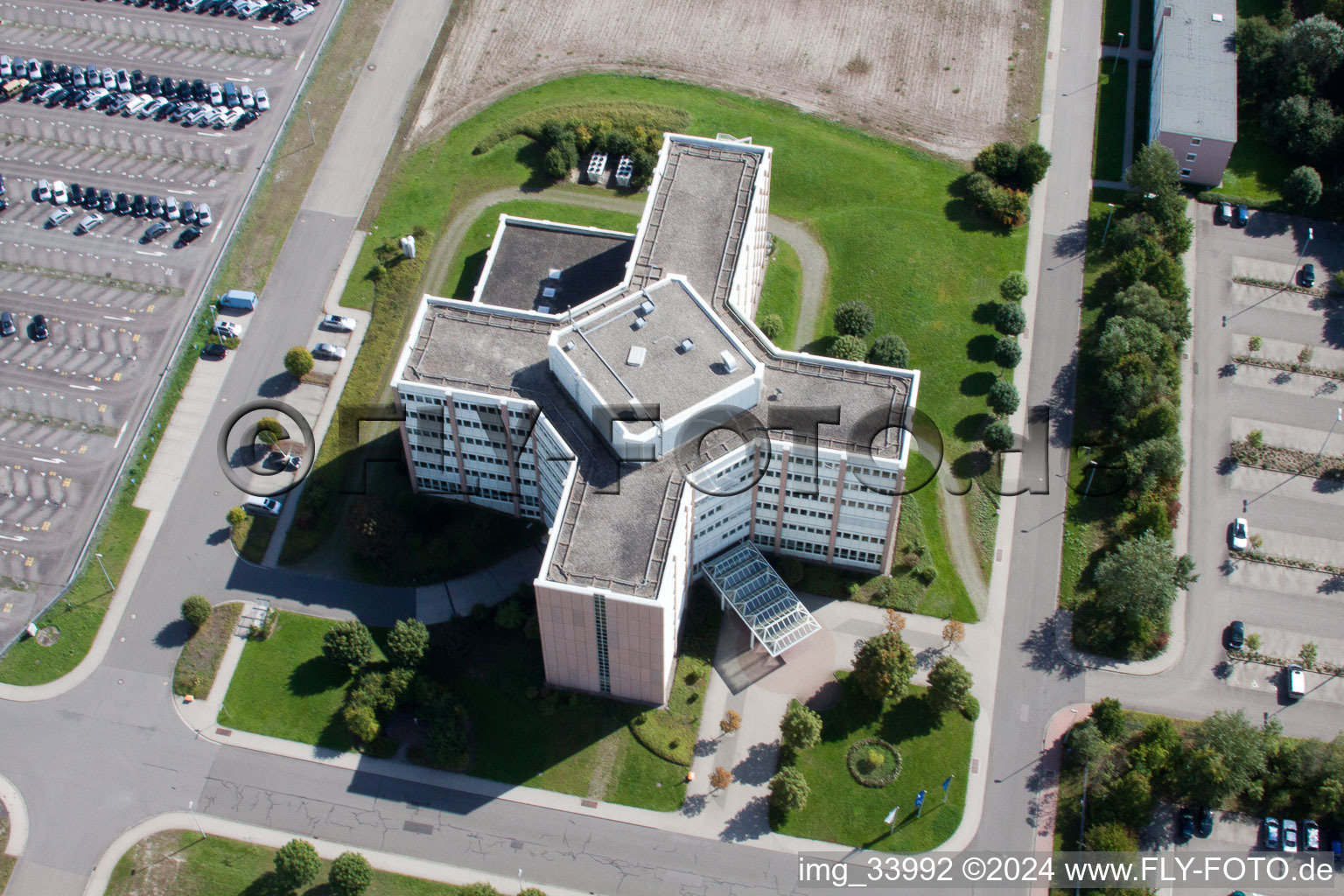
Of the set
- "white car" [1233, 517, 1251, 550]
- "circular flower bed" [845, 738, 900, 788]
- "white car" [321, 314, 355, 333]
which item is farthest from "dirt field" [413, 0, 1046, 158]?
"circular flower bed" [845, 738, 900, 788]

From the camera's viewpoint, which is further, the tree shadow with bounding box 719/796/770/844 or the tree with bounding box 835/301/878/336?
the tree with bounding box 835/301/878/336

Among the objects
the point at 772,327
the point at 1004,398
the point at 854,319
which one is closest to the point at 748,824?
the point at 1004,398

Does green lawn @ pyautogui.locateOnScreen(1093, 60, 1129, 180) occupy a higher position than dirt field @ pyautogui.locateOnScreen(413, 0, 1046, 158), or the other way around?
dirt field @ pyautogui.locateOnScreen(413, 0, 1046, 158)

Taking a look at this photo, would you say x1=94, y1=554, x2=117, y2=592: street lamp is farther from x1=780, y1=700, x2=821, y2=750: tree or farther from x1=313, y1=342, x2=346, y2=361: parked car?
x1=780, y1=700, x2=821, y2=750: tree

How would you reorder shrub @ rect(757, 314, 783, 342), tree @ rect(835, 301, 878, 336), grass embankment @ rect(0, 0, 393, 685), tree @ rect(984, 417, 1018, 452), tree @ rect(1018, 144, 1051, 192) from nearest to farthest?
grass embankment @ rect(0, 0, 393, 685) < tree @ rect(984, 417, 1018, 452) < tree @ rect(835, 301, 878, 336) < shrub @ rect(757, 314, 783, 342) < tree @ rect(1018, 144, 1051, 192)

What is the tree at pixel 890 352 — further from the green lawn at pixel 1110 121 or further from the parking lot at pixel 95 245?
the parking lot at pixel 95 245

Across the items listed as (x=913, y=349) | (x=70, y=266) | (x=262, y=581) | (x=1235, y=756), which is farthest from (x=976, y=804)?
(x=70, y=266)

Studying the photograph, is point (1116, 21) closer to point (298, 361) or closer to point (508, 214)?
point (508, 214)
